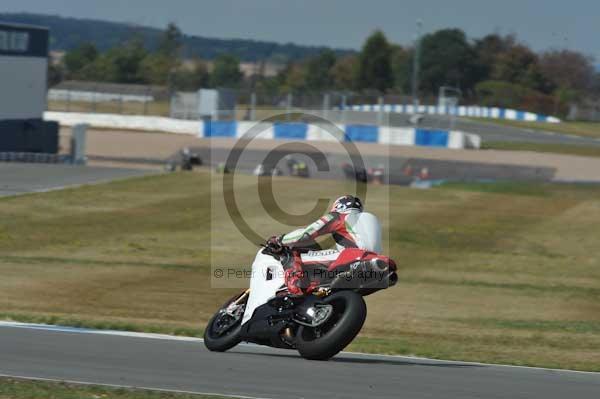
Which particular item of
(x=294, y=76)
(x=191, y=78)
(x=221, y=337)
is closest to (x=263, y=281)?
(x=221, y=337)

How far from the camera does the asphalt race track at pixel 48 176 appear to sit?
32.5 meters

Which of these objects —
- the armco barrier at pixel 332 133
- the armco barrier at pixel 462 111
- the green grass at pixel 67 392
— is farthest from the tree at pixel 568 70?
the green grass at pixel 67 392

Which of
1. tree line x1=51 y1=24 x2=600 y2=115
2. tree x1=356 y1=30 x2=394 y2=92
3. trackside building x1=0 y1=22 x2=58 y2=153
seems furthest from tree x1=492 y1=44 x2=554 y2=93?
trackside building x1=0 y1=22 x2=58 y2=153

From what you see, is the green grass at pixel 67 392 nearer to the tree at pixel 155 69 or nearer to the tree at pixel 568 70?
the tree at pixel 568 70

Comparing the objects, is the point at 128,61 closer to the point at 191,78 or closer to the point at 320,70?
the point at 191,78

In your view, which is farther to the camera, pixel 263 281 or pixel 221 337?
pixel 221 337

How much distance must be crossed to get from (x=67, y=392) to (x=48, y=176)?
98.0ft

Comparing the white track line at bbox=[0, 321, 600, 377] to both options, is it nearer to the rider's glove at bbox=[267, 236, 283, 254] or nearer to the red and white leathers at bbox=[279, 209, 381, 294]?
the red and white leathers at bbox=[279, 209, 381, 294]

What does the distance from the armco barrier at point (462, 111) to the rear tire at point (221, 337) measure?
3394 cm

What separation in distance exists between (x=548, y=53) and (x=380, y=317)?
33342 mm

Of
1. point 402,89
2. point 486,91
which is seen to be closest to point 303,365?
point 486,91

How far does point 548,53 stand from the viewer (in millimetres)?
45844

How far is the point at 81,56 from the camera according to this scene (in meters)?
92.4

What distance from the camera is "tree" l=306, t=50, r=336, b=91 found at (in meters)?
85.7
